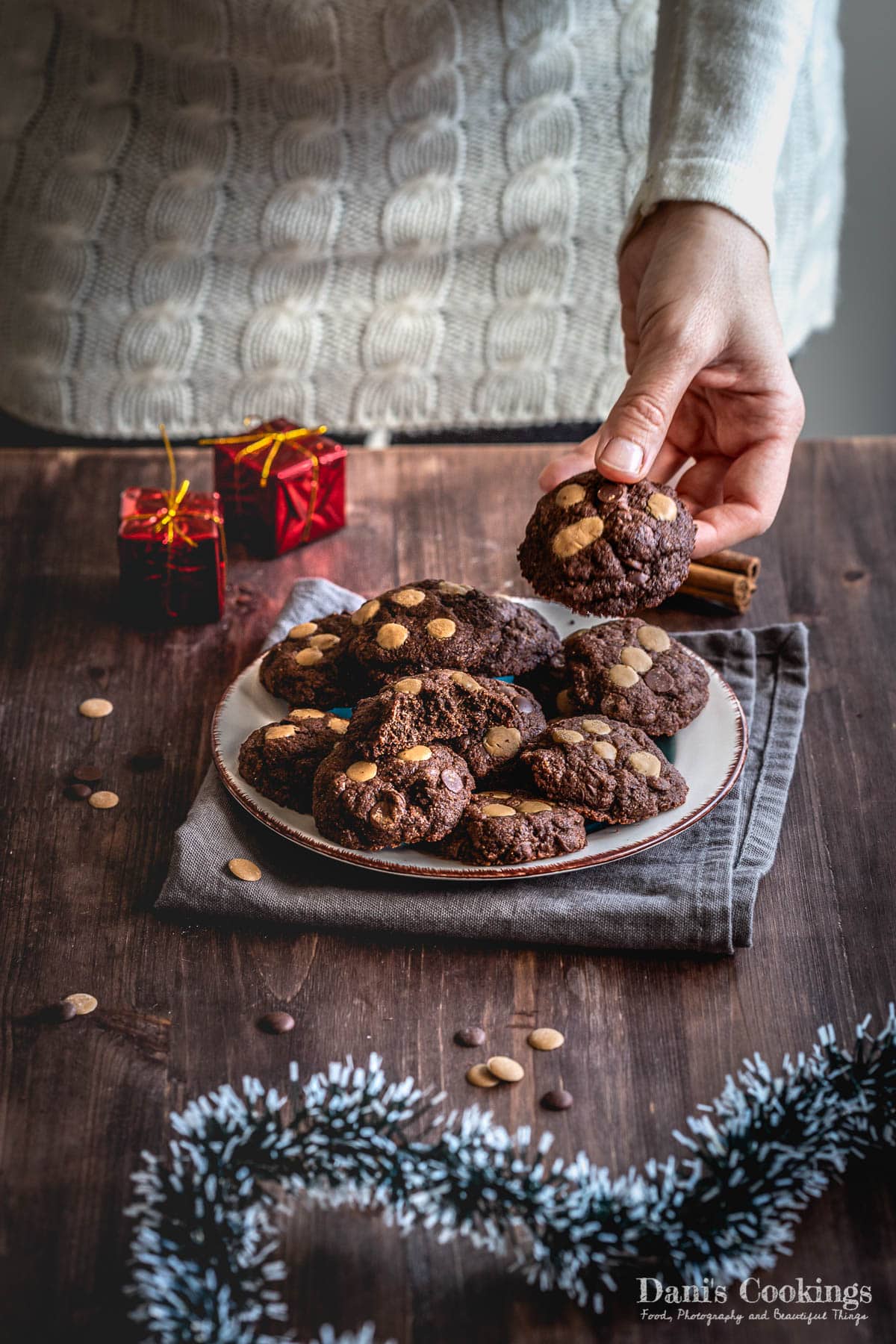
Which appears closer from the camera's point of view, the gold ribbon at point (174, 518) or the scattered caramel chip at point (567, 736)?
the scattered caramel chip at point (567, 736)

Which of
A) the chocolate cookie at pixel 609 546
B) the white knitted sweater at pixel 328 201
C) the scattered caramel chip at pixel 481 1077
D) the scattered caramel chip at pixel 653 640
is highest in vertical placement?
the white knitted sweater at pixel 328 201

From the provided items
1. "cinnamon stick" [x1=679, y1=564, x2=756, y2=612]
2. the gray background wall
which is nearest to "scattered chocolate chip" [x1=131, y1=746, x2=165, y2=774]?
"cinnamon stick" [x1=679, y1=564, x2=756, y2=612]

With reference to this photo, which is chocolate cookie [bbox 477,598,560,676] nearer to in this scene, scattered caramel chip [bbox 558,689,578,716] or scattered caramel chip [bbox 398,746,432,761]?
scattered caramel chip [bbox 558,689,578,716]

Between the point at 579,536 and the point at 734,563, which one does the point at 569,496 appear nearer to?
the point at 579,536

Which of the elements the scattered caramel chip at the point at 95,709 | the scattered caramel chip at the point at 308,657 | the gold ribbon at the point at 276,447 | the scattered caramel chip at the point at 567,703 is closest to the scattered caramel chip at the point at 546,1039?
the scattered caramel chip at the point at 567,703

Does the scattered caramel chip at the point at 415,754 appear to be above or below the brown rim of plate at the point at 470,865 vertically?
above

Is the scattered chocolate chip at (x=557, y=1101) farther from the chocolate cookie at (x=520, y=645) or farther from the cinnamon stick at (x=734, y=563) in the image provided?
the cinnamon stick at (x=734, y=563)

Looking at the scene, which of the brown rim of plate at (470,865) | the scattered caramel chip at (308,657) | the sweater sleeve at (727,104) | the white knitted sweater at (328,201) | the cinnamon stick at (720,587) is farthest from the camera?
the white knitted sweater at (328,201)
